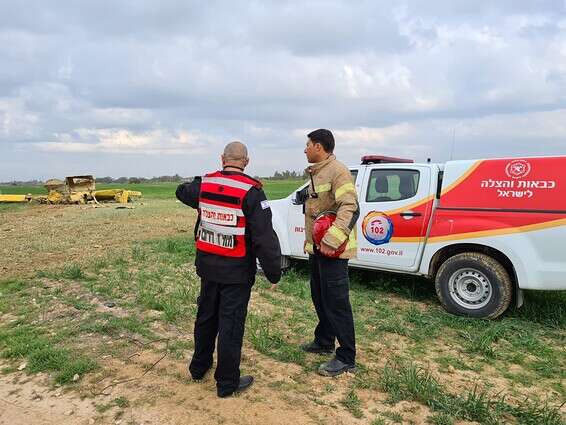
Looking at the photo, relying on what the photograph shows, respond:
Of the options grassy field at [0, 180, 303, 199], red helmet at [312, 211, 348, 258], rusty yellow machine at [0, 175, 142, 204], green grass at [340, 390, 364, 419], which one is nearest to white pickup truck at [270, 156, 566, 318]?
red helmet at [312, 211, 348, 258]

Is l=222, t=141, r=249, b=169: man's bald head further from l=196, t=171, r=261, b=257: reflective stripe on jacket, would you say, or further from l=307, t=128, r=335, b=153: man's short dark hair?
l=307, t=128, r=335, b=153: man's short dark hair

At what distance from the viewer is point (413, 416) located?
3.11m

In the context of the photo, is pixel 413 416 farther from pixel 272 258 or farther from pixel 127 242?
pixel 127 242

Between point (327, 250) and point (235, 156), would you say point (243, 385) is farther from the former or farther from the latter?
point (235, 156)

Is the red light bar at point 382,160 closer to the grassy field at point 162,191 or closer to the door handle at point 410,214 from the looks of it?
the door handle at point 410,214

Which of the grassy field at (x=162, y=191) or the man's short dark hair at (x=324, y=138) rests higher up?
the man's short dark hair at (x=324, y=138)

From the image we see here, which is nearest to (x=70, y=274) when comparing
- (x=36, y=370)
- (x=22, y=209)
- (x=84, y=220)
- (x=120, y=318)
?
(x=120, y=318)

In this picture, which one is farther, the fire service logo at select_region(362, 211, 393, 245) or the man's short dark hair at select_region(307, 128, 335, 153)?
the fire service logo at select_region(362, 211, 393, 245)

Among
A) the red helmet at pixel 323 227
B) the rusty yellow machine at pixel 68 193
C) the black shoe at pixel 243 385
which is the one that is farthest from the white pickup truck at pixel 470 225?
the rusty yellow machine at pixel 68 193

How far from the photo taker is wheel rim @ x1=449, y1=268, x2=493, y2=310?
5375 millimetres

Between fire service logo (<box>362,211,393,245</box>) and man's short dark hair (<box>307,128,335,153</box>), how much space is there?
103 inches

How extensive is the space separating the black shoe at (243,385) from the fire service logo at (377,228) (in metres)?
3.19

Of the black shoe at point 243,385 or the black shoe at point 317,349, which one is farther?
the black shoe at point 317,349

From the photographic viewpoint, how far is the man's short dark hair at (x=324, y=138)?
12.4 feet
